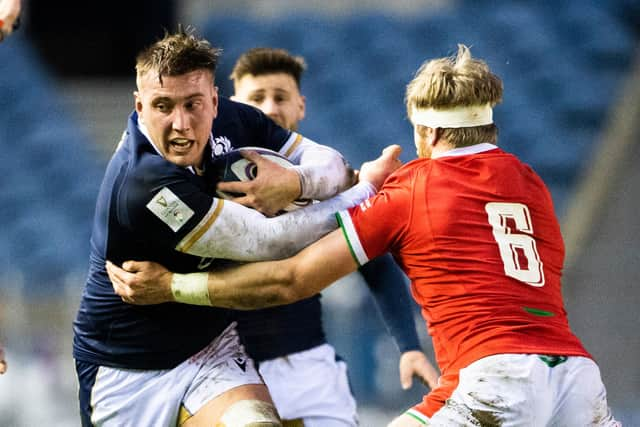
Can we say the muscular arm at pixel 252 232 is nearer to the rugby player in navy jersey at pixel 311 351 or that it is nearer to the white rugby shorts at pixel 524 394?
the white rugby shorts at pixel 524 394

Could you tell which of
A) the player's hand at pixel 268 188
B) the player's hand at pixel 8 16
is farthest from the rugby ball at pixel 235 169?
the player's hand at pixel 8 16

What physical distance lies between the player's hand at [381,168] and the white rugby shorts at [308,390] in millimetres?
1154

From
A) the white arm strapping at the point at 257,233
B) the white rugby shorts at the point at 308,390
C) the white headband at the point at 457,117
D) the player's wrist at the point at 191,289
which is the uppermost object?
the white headband at the point at 457,117

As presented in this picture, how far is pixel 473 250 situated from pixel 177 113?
3.53 feet

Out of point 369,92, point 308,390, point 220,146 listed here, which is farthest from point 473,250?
Answer: point 369,92

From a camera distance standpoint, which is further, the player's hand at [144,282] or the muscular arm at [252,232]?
the player's hand at [144,282]

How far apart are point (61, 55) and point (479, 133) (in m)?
9.75

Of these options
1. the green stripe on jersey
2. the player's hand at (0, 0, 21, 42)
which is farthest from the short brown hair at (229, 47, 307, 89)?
the green stripe on jersey

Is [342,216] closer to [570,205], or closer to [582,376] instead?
[582,376]

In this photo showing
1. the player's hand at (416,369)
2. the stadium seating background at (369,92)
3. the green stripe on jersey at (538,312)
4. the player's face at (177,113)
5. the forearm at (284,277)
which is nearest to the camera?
the green stripe on jersey at (538,312)

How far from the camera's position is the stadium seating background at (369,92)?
9023mm

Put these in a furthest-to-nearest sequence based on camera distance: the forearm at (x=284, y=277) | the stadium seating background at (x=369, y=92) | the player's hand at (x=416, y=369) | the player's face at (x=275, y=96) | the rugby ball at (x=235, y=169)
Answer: the stadium seating background at (x=369, y=92) < the player's face at (x=275, y=96) < the player's hand at (x=416, y=369) < the rugby ball at (x=235, y=169) < the forearm at (x=284, y=277)

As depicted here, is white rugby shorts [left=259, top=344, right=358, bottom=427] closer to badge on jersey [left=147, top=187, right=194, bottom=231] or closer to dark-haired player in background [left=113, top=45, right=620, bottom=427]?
dark-haired player in background [left=113, top=45, right=620, bottom=427]

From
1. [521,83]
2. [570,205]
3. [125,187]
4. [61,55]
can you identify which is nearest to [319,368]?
[125,187]
